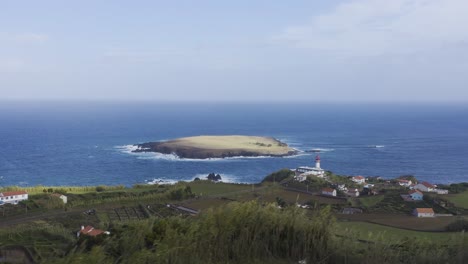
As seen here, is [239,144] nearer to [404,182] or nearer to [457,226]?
[404,182]

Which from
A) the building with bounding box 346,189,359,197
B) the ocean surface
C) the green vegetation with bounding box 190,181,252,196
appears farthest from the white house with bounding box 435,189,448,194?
the green vegetation with bounding box 190,181,252,196

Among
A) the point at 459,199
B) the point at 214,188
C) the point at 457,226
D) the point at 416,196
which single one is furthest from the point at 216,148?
the point at 457,226

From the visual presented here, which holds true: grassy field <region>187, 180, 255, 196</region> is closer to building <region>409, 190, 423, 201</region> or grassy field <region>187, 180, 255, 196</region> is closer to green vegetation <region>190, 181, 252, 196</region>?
green vegetation <region>190, 181, 252, 196</region>

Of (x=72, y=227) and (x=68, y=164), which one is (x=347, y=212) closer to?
(x=72, y=227)

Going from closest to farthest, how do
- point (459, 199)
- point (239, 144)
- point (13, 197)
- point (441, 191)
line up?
point (13, 197), point (459, 199), point (441, 191), point (239, 144)

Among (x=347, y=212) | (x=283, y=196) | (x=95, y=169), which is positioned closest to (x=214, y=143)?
(x=95, y=169)

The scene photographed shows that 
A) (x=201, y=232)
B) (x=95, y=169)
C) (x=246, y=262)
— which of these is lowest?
(x=95, y=169)
